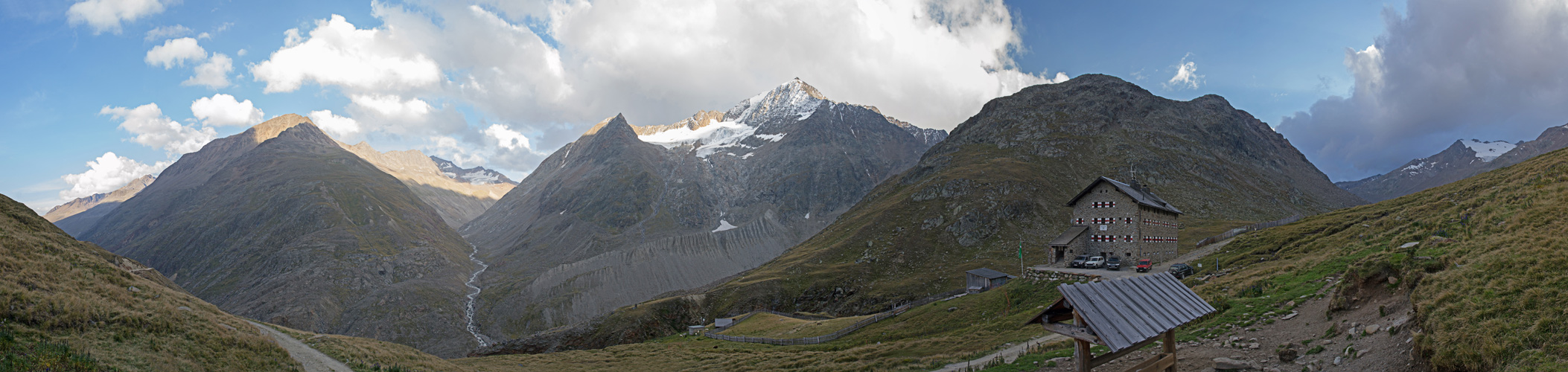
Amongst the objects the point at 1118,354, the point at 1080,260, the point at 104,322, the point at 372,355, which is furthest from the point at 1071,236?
the point at 104,322

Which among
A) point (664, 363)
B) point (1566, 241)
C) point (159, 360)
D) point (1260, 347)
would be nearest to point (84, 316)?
point (159, 360)

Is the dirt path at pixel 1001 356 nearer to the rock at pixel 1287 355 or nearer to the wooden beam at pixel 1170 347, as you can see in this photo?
the rock at pixel 1287 355

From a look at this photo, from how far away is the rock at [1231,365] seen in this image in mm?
18547

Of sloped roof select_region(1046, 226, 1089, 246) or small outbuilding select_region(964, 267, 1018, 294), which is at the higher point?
sloped roof select_region(1046, 226, 1089, 246)

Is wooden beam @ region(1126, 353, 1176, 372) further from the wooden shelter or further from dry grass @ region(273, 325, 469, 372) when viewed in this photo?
dry grass @ region(273, 325, 469, 372)

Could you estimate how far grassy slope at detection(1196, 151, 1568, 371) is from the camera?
43.5ft

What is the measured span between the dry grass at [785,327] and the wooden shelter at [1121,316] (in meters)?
36.2

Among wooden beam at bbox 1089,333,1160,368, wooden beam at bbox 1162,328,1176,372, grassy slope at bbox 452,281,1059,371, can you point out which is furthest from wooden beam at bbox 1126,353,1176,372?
grassy slope at bbox 452,281,1059,371

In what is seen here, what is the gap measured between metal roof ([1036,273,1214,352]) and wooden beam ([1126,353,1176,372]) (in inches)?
42.5

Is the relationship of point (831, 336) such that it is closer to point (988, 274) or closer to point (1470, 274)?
point (988, 274)

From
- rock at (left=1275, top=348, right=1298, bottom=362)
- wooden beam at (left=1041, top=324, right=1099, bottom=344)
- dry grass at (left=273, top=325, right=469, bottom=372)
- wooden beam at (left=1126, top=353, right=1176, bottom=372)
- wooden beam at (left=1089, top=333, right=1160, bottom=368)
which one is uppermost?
wooden beam at (left=1041, top=324, right=1099, bottom=344)

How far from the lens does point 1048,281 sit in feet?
156

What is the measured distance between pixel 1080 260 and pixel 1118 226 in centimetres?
498

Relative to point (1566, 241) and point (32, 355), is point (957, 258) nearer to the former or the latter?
point (1566, 241)
